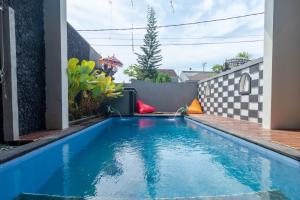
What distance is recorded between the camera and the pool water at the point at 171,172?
1.98 metres

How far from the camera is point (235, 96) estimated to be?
23.7 ft

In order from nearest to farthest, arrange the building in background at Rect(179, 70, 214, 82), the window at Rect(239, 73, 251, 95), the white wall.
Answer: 1. the white wall
2. the window at Rect(239, 73, 251, 95)
3. the building in background at Rect(179, 70, 214, 82)

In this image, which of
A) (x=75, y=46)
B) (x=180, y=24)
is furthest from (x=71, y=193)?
(x=180, y=24)

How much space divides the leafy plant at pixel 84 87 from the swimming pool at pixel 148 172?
242 cm

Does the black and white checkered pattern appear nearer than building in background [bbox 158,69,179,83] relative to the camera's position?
Yes

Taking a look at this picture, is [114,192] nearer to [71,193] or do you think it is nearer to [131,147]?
[71,193]

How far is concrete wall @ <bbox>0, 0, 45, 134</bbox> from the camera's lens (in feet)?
13.1

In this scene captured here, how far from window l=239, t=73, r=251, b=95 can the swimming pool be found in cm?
299

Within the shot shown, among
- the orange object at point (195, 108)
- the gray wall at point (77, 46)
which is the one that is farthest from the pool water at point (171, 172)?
the orange object at point (195, 108)

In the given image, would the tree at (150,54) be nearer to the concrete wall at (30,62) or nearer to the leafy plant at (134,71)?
the leafy plant at (134,71)

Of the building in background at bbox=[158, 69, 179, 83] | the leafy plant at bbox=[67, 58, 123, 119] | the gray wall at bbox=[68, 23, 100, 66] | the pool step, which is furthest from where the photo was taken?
the building in background at bbox=[158, 69, 179, 83]

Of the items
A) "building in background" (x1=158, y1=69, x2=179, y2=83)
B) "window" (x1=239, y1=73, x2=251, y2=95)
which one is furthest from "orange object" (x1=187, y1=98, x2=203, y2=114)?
"building in background" (x1=158, y1=69, x2=179, y2=83)

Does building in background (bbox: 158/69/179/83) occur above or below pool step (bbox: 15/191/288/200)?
above

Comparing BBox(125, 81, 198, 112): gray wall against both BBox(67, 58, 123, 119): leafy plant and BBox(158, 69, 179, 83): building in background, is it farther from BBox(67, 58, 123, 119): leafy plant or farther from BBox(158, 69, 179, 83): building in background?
BBox(158, 69, 179, 83): building in background
